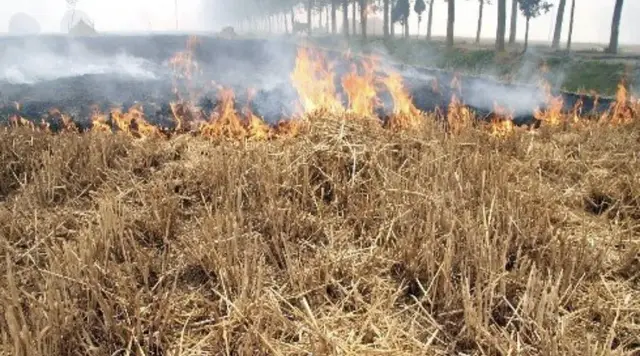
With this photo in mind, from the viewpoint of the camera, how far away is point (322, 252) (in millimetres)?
3023

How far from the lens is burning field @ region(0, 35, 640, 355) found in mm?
2201

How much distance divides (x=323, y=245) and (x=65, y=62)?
1173 inches

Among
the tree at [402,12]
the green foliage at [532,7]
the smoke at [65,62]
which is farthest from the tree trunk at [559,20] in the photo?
the smoke at [65,62]

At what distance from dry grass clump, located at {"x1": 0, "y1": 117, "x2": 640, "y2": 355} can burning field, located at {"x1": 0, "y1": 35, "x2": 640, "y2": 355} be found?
0.02m

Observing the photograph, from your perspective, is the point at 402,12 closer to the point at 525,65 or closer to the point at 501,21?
the point at 501,21

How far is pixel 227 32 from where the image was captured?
60719 millimetres

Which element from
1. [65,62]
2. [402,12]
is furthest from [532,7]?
Answer: [65,62]

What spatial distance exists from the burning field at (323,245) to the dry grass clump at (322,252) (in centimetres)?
2

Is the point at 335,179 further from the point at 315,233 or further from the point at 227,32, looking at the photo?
the point at 227,32

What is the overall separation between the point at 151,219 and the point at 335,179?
58.2 inches

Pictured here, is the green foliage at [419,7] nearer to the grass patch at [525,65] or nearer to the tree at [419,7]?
the tree at [419,7]

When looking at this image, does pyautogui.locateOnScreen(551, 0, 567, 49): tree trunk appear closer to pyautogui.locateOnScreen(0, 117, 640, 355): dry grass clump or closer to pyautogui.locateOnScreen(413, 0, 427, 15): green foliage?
pyautogui.locateOnScreen(413, 0, 427, 15): green foliage

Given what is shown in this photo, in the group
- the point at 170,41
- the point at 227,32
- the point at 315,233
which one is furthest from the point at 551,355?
the point at 227,32

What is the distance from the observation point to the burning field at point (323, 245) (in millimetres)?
→ 2201
